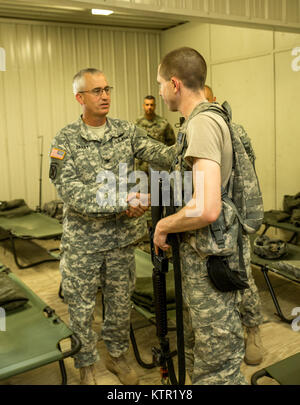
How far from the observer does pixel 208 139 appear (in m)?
1.61

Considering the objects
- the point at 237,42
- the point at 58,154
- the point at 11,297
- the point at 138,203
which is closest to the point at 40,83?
the point at 237,42

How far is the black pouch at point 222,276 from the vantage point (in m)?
1.77

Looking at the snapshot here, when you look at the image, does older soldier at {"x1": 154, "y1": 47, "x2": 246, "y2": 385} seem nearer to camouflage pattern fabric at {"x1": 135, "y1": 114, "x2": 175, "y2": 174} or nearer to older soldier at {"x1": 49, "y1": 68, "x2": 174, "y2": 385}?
older soldier at {"x1": 49, "y1": 68, "x2": 174, "y2": 385}

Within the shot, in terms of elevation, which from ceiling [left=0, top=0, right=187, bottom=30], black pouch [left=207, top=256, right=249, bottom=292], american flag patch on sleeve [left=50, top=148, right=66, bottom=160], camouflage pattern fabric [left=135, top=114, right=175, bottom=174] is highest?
ceiling [left=0, top=0, right=187, bottom=30]

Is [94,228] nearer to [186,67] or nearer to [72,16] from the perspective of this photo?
[186,67]

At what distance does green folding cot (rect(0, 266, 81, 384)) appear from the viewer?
217 cm

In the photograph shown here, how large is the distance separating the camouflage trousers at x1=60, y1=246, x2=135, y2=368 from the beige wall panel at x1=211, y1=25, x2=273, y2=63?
4180mm

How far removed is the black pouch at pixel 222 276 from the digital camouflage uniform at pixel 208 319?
0.03 metres

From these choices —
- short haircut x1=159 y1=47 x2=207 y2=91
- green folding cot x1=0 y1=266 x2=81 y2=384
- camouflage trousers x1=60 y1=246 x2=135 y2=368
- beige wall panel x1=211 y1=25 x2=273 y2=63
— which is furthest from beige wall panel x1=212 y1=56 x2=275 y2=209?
short haircut x1=159 y1=47 x2=207 y2=91

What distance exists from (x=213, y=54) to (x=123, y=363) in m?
5.13

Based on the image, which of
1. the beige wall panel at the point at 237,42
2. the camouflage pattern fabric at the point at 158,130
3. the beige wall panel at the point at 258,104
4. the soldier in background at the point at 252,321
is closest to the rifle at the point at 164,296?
the soldier in background at the point at 252,321

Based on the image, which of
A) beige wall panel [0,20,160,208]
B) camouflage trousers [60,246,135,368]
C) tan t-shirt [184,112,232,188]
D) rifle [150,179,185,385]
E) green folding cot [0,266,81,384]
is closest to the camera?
tan t-shirt [184,112,232,188]

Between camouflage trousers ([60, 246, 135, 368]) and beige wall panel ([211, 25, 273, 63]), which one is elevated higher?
beige wall panel ([211, 25, 273, 63])
